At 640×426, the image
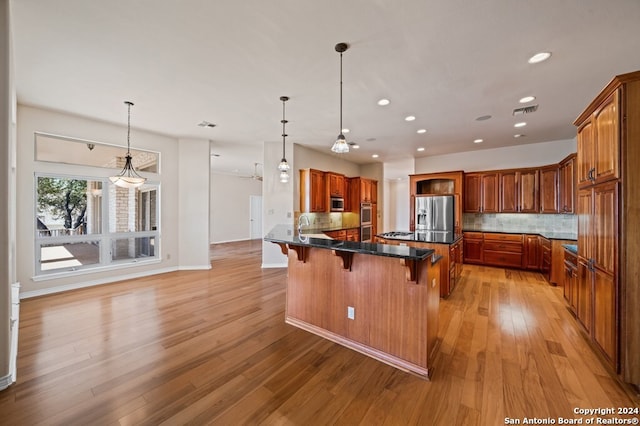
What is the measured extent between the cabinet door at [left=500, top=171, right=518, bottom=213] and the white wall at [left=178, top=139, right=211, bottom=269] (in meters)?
7.06

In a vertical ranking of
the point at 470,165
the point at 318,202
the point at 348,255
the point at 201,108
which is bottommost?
the point at 348,255

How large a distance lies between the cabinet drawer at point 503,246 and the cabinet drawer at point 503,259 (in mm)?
86

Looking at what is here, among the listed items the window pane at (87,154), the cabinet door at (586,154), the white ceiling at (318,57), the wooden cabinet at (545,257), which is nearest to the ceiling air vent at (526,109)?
the white ceiling at (318,57)

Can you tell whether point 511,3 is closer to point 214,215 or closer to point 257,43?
point 257,43

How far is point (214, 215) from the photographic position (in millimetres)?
10094

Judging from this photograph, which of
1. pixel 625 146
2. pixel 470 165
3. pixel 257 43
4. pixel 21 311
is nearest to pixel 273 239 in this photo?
pixel 257 43

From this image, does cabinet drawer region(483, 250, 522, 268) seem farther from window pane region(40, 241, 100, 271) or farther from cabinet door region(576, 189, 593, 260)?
window pane region(40, 241, 100, 271)

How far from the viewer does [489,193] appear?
20.3 feet

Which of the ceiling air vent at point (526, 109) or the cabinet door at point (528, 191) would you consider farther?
the cabinet door at point (528, 191)

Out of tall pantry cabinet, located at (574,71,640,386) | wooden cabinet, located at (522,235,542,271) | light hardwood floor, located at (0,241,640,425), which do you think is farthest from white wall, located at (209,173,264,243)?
tall pantry cabinet, located at (574,71,640,386)

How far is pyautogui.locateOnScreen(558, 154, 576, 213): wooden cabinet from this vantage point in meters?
4.72

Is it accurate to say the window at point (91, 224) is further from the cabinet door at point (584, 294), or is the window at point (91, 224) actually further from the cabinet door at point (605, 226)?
the cabinet door at point (584, 294)

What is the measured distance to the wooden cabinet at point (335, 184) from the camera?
6.57 meters

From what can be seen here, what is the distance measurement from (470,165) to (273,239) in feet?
20.1
